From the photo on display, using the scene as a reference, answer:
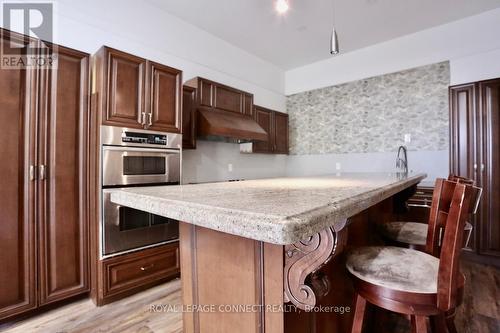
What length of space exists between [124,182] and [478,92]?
4237mm

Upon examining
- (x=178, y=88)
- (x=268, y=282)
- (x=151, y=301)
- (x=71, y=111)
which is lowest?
(x=151, y=301)

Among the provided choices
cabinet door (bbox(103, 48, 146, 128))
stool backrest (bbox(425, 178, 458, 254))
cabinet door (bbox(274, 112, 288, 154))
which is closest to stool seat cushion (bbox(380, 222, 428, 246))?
stool backrest (bbox(425, 178, 458, 254))

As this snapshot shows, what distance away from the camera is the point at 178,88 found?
263 centimetres

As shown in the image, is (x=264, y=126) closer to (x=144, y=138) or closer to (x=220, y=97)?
(x=220, y=97)

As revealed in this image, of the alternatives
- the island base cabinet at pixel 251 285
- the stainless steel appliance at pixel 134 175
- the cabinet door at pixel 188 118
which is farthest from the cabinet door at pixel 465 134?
the stainless steel appliance at pixel 134 175

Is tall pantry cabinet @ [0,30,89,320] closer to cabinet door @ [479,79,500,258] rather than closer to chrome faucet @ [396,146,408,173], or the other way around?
chrome faucet @ [396,146,408,173]

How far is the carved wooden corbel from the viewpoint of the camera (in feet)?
2.25

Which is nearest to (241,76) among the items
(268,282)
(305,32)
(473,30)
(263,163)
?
(305,32)

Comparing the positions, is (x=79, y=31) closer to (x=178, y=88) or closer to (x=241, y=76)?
(x=178, y=88)

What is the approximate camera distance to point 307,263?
0.71 m

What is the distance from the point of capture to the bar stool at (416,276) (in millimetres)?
844

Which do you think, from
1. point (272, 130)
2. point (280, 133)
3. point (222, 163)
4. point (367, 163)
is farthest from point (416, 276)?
point (280, 133)

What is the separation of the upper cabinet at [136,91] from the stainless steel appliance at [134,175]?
0.11 meters

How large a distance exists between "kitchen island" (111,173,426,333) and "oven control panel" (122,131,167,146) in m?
1.38
